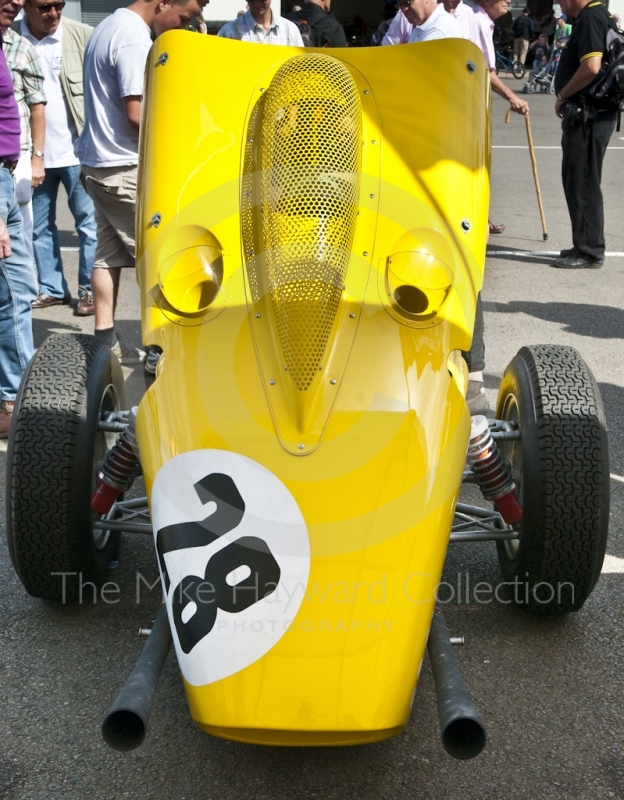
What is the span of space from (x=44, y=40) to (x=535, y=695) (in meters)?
5.11

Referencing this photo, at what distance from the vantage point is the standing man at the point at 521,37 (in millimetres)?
25312

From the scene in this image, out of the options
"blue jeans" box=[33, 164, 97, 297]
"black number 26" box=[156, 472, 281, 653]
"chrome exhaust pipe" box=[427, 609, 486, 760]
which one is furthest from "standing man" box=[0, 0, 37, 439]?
"chrome exhaust pipe" box=[427, 609, 486, 760]

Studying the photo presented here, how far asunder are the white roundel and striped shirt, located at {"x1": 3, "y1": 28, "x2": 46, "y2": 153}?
3489mm

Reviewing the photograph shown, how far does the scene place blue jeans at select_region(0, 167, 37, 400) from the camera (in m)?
4.39

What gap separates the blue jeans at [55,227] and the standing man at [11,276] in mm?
1602

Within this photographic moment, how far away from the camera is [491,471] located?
2824 mm

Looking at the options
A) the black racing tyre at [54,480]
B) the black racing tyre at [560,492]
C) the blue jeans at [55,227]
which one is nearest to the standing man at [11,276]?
the black racing tyre at [54,480]

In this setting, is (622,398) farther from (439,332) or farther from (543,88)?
(543,88)

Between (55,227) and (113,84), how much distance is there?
1.62m

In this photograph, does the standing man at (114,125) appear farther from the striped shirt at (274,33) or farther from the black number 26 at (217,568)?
the black number 26 at (217,568)

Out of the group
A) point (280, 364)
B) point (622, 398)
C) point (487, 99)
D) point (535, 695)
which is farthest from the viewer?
point (622, 398)

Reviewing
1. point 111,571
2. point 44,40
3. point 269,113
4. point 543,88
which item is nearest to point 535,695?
point 111,571

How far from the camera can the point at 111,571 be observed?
3201 mm

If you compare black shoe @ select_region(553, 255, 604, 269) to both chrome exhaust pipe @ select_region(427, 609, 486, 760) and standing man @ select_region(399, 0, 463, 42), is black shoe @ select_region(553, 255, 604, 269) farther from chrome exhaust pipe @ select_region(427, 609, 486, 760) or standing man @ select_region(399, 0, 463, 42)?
chrome exhaust pipe @ select_region(427, 609, 486, 760)
